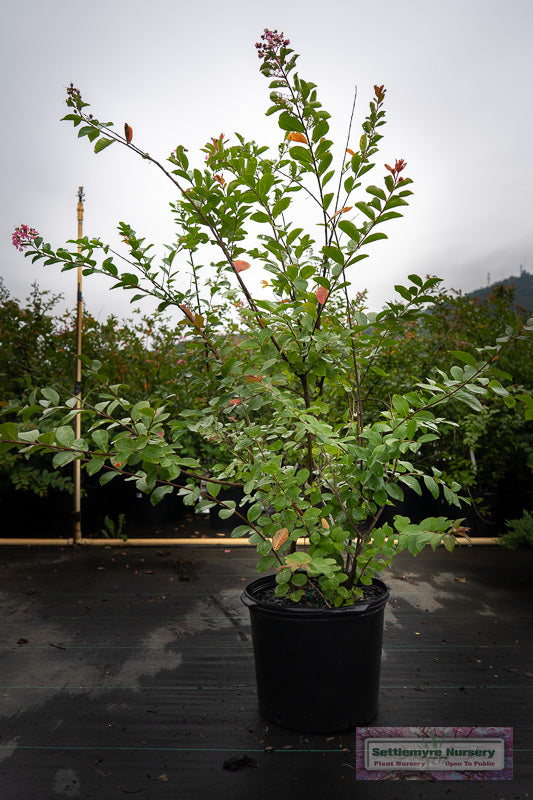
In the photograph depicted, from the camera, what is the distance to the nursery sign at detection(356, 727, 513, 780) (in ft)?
4.01

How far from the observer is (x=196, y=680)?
1.68 metres

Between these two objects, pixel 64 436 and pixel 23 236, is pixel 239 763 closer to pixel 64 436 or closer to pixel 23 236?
pixel 64 436

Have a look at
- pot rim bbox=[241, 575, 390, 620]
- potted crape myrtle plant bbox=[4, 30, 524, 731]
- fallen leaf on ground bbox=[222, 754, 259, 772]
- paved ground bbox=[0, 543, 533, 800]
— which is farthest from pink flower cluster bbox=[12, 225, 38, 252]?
fallen leaf on ground bbox=[222, 754, 259, 772]

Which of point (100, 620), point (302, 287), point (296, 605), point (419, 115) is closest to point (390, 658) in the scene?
point (296, 605)

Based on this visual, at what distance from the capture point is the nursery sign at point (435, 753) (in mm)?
1222

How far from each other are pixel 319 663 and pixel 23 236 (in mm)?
1451

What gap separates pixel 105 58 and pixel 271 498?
256 cm

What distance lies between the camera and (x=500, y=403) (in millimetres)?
3375

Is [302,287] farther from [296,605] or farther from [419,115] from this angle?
[419,115]

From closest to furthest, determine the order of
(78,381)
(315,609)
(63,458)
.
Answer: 1. (63,458)
2. (315,609)
3. (78,381)

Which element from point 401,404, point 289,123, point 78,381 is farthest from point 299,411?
point 78,381

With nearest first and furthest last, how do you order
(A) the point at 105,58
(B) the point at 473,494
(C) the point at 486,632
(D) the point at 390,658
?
(D) the point at 390,658 < (C) the point at 486,632 < (A) the point at 105,58 < (B) the point at 473,494

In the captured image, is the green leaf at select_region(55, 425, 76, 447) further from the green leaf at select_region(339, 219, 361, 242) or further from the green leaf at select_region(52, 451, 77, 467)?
the green leaf at select_region(339, 219, 361, 242)

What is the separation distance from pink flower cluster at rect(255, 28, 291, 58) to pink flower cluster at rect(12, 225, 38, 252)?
2.53ft
